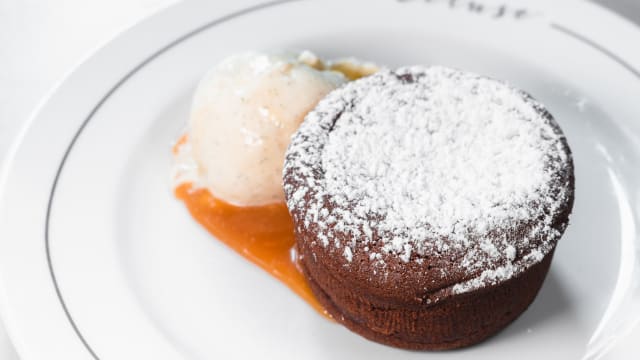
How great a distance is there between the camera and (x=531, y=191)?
179 centimetres

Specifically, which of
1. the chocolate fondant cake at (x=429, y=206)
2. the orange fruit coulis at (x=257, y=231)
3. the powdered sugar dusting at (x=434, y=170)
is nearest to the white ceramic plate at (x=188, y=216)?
the orange fruit coulis at (x=257, y=231)

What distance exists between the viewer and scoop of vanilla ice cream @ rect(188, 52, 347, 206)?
7.29 feet

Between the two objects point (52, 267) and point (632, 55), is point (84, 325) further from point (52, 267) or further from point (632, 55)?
point (632, 55)

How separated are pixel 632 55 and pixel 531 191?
2.78ft

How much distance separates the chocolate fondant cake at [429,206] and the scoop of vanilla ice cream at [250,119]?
7.2 inches

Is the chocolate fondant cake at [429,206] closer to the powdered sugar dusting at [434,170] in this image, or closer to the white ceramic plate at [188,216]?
the powdered sugar dusting at [434,170]

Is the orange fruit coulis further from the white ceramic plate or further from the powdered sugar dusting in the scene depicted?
the powdered sugar dusting

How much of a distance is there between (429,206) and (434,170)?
123mm

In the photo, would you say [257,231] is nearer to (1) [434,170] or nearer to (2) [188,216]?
(2) [188,216]

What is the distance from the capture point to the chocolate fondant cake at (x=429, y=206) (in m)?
1.71

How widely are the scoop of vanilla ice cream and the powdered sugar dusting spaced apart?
0.54 ft

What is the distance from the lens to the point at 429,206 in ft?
5.83

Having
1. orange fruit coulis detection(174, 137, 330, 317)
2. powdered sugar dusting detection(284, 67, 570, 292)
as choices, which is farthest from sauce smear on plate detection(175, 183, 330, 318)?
powdered sugar dusting detection(284, 67, 570, 292)

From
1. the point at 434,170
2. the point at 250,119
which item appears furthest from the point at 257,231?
the point at 434,170
